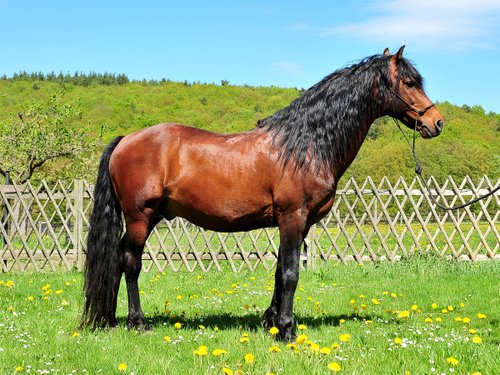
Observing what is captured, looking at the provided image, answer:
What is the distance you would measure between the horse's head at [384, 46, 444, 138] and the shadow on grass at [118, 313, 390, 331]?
189cm

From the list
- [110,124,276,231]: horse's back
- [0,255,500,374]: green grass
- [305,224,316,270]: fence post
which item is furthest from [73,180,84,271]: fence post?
[110,124,276,231]: horse's back

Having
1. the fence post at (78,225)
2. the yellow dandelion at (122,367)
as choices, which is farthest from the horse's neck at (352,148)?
the fence post at (78,225)

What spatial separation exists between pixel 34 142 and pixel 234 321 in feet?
56.3

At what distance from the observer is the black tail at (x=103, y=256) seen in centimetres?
463

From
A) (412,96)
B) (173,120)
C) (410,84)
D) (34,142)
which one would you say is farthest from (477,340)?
(173,120)

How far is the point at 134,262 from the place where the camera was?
4738 millimetres

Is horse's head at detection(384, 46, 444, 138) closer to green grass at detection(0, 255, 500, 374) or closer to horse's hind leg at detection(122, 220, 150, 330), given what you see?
green grass at detection(0, 255, 500, 374)

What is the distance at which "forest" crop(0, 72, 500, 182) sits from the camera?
71.8 feet

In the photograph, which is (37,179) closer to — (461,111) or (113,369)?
(113,369)

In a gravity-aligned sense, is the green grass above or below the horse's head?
below

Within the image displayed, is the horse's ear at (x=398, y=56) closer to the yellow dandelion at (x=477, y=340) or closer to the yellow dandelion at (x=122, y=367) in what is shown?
the yellow dandelion at (x=477, y=340)

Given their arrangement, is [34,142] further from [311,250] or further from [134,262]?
[134,262]

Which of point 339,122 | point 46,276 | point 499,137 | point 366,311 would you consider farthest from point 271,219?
point 499,137

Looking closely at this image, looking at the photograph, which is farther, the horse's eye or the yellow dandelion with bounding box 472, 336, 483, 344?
the horse's eye
